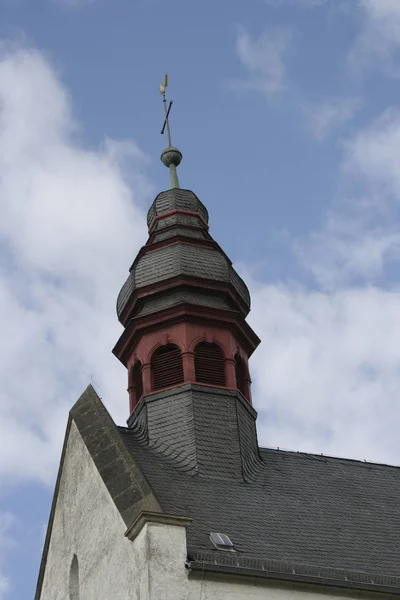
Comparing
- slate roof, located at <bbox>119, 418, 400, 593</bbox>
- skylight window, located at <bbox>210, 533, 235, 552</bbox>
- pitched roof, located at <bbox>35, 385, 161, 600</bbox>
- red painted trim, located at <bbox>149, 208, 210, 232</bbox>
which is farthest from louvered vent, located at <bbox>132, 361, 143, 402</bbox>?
skylight window, located at <bbox>210, 533, 235, 552</bbox>

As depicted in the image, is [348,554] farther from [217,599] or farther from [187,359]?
[187,359]

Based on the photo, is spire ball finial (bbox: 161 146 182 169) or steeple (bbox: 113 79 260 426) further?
spire ball finial (bbox: 161 146 182 169)

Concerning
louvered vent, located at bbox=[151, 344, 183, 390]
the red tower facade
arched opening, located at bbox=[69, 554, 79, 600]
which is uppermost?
the red tower facade

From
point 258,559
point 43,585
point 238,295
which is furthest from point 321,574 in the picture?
point 238,295

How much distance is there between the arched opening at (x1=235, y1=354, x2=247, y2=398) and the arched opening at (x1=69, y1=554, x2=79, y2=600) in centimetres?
611

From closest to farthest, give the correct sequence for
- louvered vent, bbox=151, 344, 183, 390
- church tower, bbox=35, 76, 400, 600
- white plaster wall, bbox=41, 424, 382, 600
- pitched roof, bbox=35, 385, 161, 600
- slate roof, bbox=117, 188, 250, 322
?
white plaster wall, bbox=41, 424, 382, 600 → church tower, bbox=35, 76, 400, 600 → pitched roof, bbox=35, 385, 161, 600 → louvered vent, bbox=151, 344, 183, 390 → slate roof, bbox=117, 188, 250, 322

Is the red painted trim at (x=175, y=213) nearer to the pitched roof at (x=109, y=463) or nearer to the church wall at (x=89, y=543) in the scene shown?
the pitched roof at (x=109, y=463)

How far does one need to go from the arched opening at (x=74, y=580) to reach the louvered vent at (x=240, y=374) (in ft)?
20.1

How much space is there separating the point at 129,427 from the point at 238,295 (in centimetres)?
401

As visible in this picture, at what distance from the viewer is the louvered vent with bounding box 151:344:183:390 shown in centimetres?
2486

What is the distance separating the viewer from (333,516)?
21.9 m

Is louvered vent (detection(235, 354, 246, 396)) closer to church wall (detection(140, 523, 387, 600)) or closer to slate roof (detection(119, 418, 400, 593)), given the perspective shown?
slate roof (detection(119, 418, 400, 593))

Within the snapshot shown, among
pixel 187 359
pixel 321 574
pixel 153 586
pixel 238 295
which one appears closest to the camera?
pixel 153 586

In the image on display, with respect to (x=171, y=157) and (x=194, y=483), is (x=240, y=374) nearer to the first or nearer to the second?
(x=194, y=483)
